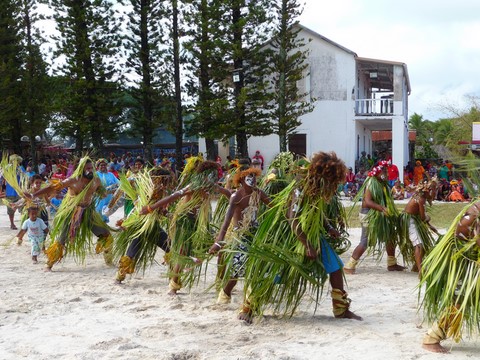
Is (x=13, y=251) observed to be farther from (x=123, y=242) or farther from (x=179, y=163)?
(x=179, y=163)

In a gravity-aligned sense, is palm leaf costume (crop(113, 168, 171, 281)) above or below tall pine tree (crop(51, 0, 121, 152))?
below

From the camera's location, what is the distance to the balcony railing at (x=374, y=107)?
26.8 meters

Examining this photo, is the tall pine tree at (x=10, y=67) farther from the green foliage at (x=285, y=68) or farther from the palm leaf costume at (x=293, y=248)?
the palm leaf costume at (x=293, y=248)

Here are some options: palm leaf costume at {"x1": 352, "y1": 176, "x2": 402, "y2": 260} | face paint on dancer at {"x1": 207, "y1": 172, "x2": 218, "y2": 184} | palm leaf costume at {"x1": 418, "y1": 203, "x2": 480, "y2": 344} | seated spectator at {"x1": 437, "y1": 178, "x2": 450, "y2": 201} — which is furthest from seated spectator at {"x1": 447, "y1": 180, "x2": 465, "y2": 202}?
palm leaf costume at {"x1": 418, "y1": 203, "x2": 480, "y2": 344}

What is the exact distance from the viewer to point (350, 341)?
5039 mm

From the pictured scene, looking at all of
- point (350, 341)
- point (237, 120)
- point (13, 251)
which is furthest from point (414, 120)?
point (350, 341)

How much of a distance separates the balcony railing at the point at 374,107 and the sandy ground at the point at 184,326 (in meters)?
19.8

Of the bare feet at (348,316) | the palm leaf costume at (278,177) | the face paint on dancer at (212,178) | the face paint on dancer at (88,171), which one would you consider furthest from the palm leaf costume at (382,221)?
the face paint on dancer at (88,171)

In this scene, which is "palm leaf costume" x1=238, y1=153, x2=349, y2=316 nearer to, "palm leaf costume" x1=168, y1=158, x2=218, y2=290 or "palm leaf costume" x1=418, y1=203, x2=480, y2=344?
"palm leaf costume" x1=418, y1=203, x2=480, y2=344

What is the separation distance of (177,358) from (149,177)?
3.25 metres

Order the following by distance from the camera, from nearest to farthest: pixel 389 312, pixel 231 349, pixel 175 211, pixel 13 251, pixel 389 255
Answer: pixel 231 349 < pixel 389 312 < pixel 175 211 < pixel 389 255 < pixel 13 251

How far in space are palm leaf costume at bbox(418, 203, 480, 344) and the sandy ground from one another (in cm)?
22

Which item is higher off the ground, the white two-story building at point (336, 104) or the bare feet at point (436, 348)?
the white two-story building at point (336, 104)

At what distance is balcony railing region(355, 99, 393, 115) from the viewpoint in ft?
87.8
